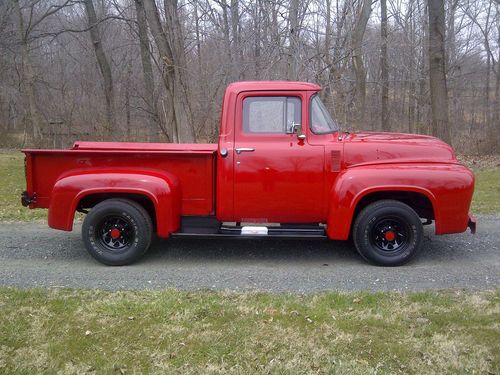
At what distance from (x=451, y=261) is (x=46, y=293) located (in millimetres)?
4543

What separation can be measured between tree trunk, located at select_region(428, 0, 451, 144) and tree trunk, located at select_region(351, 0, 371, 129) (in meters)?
2.13

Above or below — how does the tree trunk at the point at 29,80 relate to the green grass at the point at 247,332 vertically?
above

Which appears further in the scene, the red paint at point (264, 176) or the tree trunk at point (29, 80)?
the tree trunk at point (29, 80)

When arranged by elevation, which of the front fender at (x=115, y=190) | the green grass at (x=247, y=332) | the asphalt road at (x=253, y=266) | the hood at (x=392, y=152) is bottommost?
the green grass at (x=247, y=332)

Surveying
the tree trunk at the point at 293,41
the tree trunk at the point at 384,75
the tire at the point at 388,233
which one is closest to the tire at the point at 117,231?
the tire at the point at 388,233

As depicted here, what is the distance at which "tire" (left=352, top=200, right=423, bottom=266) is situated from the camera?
5594 mm

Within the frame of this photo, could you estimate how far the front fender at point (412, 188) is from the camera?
5.48 metres

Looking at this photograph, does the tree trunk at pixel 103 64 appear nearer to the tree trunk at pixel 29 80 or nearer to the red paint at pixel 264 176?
the tree trunk at pixel 29 80

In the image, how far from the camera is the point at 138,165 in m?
5.82

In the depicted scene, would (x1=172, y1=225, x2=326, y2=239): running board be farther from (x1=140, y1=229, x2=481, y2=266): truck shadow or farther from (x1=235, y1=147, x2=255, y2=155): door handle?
(x1=235, y1=147, x2=255, y2=155): door handle

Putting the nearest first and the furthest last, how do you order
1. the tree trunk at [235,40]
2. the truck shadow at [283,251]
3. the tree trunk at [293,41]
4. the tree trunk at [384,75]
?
the truck shadow at [283,251] < the tree trunk at [293,41] < the tree trunk at [235,40] < the tree trunk at [384,75]

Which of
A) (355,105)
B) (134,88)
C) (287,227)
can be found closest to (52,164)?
(287,227)

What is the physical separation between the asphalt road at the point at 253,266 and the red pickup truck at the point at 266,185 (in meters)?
0.32

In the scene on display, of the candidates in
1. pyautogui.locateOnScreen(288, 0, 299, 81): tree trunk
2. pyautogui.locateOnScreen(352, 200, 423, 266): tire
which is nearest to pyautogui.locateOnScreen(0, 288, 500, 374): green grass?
pyautogui.locateOnScreen(352, 200, 423, 266): tire
